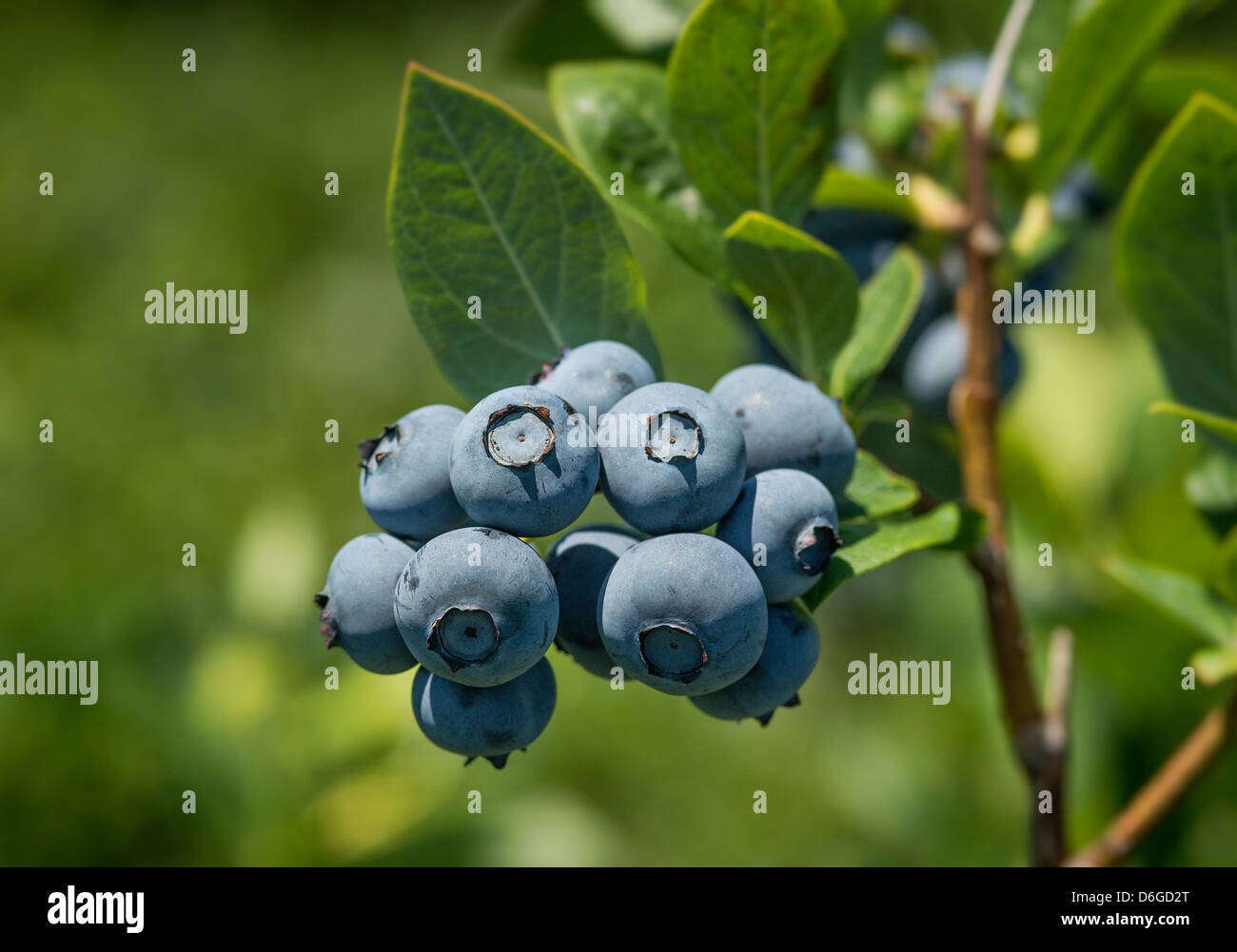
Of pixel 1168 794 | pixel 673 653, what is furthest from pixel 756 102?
pixel 1168 794

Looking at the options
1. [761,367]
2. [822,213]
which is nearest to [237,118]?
[822,213]

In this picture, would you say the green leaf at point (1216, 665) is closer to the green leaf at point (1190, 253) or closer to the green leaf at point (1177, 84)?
the green leaf at point (1190, 253)

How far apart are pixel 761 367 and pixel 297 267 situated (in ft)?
13.3

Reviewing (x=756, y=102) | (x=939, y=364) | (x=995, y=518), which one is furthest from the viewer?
(x=939, y=364)

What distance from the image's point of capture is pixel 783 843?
3150 mm

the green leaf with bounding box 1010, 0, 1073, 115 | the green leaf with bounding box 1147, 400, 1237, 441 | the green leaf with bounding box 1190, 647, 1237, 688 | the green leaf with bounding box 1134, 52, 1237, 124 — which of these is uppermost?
the green leaf with bounding box 1010, 0, 1073, 115

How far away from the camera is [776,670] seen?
2.90 feet

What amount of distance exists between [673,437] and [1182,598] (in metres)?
0.73

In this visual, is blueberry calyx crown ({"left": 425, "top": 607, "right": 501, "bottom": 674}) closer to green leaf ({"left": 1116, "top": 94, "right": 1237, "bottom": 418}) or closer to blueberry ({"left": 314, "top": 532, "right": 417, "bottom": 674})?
blueberry ({"left": 314, "top": 532, "right": 417, "bottom": 674})

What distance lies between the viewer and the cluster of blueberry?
792mm

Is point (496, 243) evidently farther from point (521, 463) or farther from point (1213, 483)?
point (1213, 483)

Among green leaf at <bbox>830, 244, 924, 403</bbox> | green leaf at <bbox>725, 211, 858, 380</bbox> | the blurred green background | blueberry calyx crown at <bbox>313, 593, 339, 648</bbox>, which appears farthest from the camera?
the blurred green background

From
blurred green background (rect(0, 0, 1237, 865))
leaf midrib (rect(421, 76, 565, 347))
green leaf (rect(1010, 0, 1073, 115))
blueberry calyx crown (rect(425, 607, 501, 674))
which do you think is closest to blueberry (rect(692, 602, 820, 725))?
blueberry calyx crown (rect(425, 607, 501, 674))

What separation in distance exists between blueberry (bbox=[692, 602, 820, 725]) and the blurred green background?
40.0 inches
